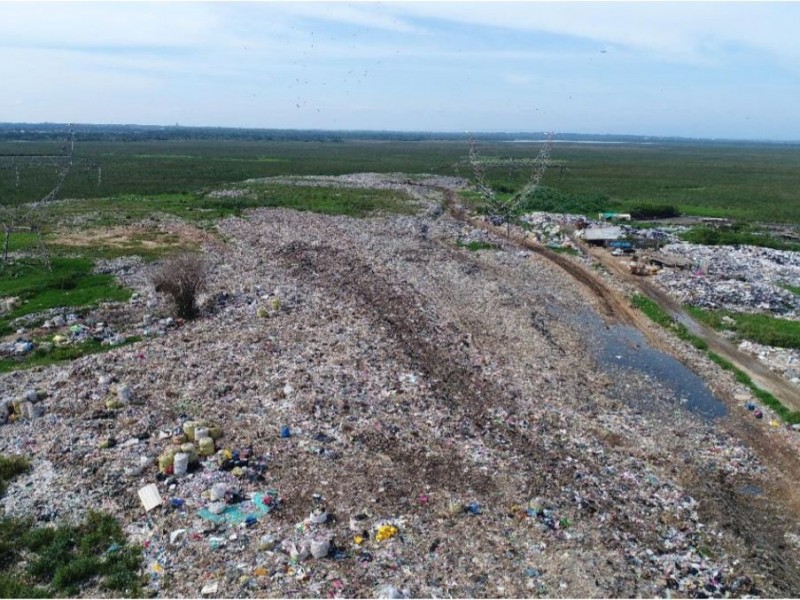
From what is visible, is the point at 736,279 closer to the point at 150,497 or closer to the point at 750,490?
the point at 750,490

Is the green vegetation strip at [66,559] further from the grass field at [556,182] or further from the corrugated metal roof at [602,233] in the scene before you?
the grass field at [556,182]

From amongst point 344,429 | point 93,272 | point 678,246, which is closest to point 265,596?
point 344,429

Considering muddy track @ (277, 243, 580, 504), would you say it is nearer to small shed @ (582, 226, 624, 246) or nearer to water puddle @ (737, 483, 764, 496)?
water puddle @ (737, 483, 764, 496)

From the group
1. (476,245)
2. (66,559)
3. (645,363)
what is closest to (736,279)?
(645,363)

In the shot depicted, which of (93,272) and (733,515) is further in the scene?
(93,272)

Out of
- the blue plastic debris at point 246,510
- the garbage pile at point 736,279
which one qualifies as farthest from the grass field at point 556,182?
the blue plastic debris at point 246,510

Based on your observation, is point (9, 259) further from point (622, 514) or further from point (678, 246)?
point (678, 246)

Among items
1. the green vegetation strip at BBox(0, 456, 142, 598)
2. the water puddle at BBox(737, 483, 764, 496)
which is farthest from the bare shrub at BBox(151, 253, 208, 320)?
the water puddle at BBox(737, 483, 764, 496)
